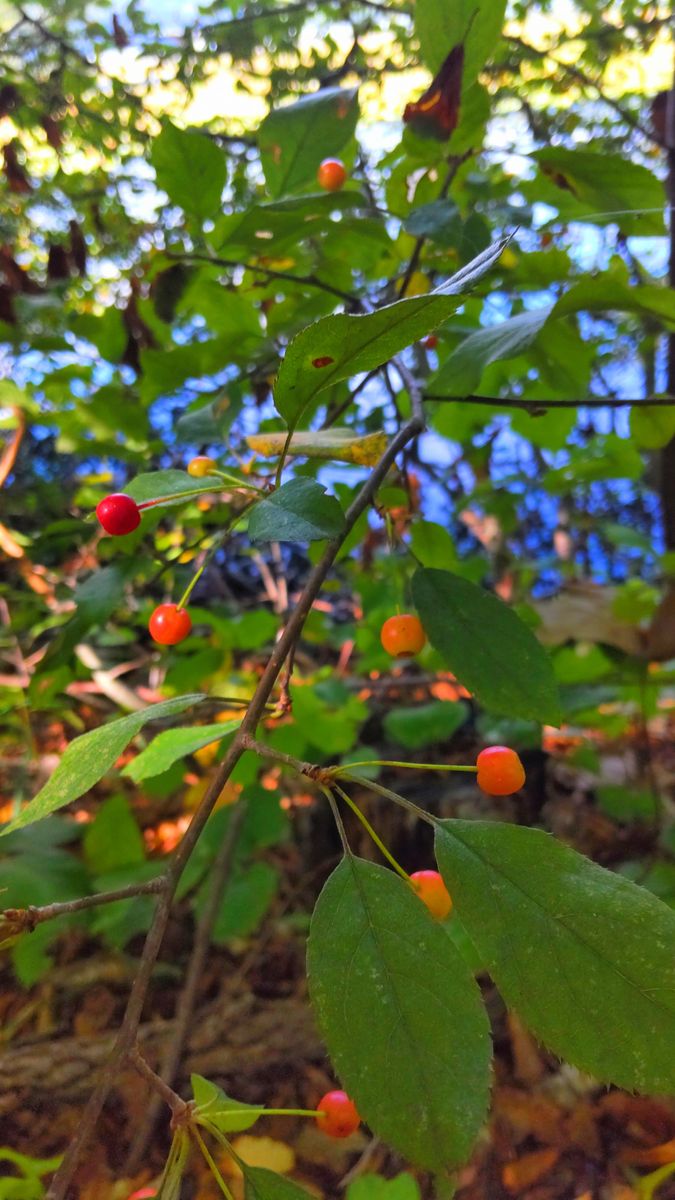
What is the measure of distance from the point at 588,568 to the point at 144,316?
7.00 feet

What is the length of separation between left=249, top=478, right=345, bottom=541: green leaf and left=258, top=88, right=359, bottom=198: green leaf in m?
0.55

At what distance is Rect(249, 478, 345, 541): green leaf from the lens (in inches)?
16.8

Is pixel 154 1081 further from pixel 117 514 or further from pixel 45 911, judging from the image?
pixel 117 514

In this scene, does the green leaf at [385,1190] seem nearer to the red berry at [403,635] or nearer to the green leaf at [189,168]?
the red berry at [403,635]

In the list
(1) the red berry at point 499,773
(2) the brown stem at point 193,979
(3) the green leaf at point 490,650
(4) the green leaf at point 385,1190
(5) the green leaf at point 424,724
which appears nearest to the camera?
(1) the red berry at point 499,773

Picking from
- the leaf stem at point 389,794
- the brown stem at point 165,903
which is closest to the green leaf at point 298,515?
the brown stem at point 165,903

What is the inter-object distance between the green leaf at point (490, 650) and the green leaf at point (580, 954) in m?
0.18

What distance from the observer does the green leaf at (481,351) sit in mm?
625

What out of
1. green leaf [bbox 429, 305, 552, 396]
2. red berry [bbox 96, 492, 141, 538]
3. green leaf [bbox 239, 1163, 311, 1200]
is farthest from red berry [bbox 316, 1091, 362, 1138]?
green leaf [bbox 429, 305, 552, 396]

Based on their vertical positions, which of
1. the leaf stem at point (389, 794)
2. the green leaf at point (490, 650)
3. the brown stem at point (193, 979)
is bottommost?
the brown stem at point (193, 979)

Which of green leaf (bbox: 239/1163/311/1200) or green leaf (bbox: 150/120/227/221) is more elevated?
green leaf (bbox: 150/120/227/221)

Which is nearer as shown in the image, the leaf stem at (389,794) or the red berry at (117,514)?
the leaf stem at (389,794)

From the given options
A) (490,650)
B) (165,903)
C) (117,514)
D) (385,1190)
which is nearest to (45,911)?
(165,903)

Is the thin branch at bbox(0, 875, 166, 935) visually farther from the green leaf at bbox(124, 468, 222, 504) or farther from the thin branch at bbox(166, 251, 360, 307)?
the thin branch at bbox(166, 251, 360, 307)
